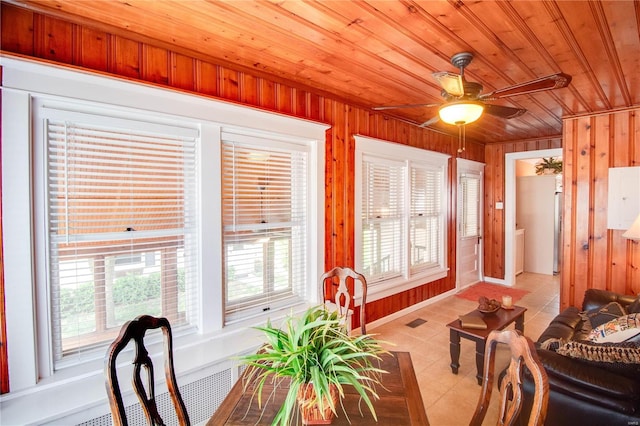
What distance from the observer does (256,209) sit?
2.63 metres

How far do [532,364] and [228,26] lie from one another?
7.43 ft

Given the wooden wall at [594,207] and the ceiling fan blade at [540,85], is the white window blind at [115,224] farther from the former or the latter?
the wooden wall at [594,207]

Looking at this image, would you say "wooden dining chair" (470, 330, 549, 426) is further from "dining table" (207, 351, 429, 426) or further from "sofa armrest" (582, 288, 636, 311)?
"sofa armrest" (582, 288, 636, 311)

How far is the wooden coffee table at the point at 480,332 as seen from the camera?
8.35 ft

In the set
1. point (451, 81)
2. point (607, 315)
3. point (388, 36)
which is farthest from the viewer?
point (607, 315)

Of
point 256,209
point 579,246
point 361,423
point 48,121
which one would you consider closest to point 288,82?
point 256,209

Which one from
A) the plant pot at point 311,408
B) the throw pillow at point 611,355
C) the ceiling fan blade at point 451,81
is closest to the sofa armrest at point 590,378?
the throw pillow at point 611,355

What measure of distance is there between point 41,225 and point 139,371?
3.99ft

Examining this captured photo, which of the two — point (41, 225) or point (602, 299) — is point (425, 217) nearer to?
point (602, 299)

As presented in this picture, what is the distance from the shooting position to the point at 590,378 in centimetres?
160

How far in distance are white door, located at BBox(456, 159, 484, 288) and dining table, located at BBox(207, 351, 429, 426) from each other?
13.9 feet

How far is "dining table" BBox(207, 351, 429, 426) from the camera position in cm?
115

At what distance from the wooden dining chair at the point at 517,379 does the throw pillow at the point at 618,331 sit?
1.23 meters

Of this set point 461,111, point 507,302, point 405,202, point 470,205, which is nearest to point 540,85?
point 461,111
